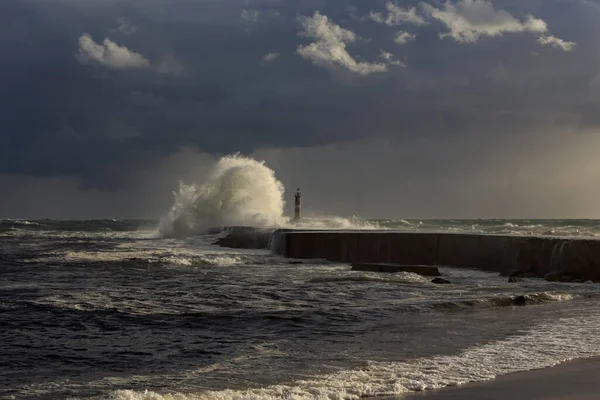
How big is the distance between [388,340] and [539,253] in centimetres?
1014

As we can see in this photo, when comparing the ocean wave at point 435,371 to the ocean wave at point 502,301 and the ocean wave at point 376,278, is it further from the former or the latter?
the ocean wave at point 376,278

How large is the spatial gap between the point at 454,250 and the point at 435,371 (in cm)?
1336

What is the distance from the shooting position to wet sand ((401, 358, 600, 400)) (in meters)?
5.47

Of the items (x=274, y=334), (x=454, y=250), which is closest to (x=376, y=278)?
(x=454, y=250)

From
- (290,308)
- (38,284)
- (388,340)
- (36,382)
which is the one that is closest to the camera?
(36,382)

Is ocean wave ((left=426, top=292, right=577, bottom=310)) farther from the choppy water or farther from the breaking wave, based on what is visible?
the breaking wave

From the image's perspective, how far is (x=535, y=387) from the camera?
5.81m

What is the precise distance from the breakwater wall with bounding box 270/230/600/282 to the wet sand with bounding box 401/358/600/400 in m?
9.88

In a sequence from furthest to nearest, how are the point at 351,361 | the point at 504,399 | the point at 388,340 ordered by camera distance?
the point at 388,340
the point at 351,361
the point at 504,399

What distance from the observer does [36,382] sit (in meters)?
5.96

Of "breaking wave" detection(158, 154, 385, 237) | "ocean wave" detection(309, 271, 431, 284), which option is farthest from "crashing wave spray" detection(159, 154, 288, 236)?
"ocean wave" detection(309, 271, 431, 284)

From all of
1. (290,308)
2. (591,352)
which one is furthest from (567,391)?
(290,308)

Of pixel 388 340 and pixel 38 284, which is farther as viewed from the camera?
pixel 38 284

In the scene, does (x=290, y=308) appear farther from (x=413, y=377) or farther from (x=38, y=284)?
(x=38, y=284)
